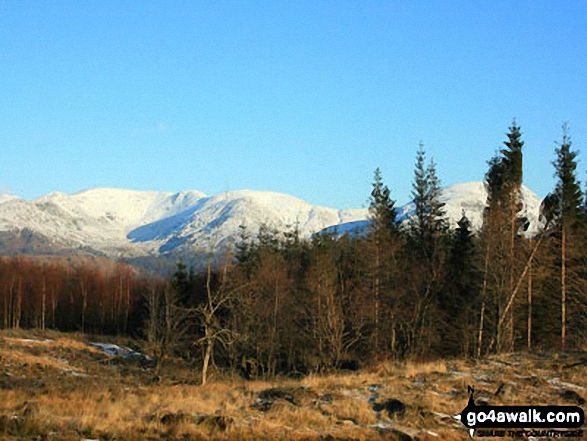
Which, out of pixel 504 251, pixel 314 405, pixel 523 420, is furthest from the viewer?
pixel 504 251

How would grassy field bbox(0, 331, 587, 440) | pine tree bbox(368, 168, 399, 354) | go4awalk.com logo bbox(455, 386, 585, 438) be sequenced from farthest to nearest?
pine tree bbox(368, 168, 399, 354)
go4awalk.com logo bbox(455, 386, 585, 438)
grassy field bbox(0, 331, 587, 440)

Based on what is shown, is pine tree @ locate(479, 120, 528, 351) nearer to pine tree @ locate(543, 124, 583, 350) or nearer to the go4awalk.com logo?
pine tree @ locate(543, 124, 583, 350)

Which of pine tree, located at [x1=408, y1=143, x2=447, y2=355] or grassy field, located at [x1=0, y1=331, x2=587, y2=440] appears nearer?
grassy field, located at [x1=0, y1=331, x2=587, y2=440]

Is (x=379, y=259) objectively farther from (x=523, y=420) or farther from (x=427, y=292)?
(x=523, y=420)

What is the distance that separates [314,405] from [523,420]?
5.87 metres

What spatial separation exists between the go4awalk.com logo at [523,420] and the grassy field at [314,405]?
60 centimetres

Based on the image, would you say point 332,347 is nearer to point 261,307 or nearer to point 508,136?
point 261,307

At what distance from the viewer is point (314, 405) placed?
1711cm

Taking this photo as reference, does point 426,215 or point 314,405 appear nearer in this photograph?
point 314,405

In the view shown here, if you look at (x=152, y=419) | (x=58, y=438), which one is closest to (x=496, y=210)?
(x=152, y=419)

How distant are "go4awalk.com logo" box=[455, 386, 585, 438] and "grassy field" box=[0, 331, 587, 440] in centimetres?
60

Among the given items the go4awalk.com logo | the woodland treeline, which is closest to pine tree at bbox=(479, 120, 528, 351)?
the woodland treeline

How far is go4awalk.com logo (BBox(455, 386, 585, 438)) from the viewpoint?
48.3ft

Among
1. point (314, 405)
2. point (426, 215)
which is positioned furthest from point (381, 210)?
point (314, 405)
